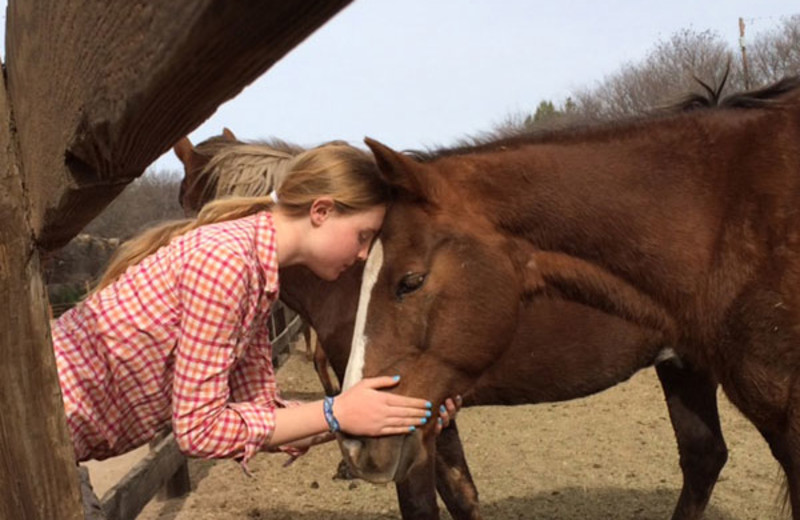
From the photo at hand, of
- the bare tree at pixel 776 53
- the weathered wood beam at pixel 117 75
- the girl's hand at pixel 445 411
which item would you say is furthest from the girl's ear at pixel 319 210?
the bare tree at pixel 776 53

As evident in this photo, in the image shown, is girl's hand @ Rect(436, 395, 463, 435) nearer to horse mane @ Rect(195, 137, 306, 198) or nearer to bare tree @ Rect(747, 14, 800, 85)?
horse mane @ Rect(195, 137, 306, 198)

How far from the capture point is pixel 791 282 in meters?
2.41

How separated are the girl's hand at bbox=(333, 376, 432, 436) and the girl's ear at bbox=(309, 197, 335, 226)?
495 millimetres

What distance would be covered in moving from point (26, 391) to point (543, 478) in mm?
5047

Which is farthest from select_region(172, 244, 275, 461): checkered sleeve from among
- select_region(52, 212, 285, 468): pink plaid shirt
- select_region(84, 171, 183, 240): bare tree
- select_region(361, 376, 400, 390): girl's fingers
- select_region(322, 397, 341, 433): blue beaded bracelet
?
select_region(84, 171, 183, 240): bare tree

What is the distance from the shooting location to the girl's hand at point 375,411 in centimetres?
209

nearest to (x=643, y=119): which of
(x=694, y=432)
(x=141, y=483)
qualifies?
(x=694, y=432)

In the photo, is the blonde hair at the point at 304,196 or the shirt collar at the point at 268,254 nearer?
the shirt collar at the point at 268,254

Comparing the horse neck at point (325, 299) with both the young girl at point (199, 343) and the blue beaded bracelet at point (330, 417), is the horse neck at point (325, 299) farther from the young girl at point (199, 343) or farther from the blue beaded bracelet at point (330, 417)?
the blue beaded bracelet at point (330, 417)

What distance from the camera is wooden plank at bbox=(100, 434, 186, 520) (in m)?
4.02

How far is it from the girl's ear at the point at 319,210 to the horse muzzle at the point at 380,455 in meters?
0.64

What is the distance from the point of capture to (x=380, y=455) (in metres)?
2.39

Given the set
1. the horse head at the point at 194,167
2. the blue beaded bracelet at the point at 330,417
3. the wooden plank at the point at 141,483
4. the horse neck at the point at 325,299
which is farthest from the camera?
the horse head at the point at 194,167

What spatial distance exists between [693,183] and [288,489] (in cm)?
411
